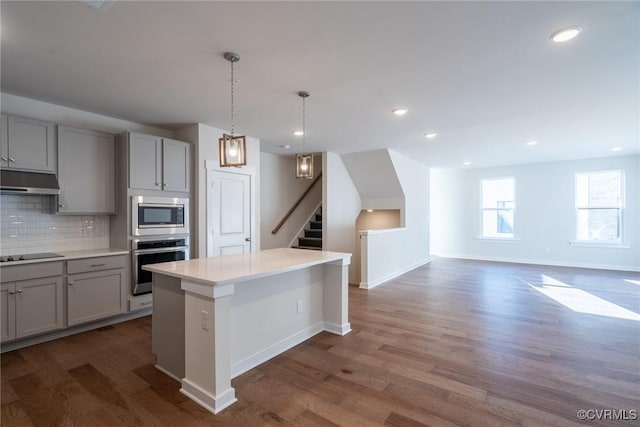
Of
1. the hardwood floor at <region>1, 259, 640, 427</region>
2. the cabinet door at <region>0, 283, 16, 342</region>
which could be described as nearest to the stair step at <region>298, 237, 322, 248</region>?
the hardwood floor at <region>1, 259, 640, 427</region>

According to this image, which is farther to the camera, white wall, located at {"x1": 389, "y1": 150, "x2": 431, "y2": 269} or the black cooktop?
white wall, located at {"x1": 389, "y1": 150, "x2": 431, "y2": 269}

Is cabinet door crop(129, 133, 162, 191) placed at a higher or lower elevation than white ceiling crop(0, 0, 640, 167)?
lower

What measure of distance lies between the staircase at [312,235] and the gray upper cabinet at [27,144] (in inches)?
→ 184

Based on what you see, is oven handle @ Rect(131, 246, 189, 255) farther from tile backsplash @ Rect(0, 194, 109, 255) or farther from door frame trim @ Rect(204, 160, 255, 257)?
tile backsplash @ Rect(0, 194, 109, 255)

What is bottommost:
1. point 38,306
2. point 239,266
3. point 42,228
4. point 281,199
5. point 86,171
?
point 38,306

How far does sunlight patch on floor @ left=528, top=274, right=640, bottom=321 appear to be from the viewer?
166 inches

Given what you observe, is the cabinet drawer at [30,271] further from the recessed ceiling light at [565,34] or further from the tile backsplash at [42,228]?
the recessed ceiling light at [565,34]

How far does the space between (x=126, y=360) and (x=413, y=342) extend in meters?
2.79

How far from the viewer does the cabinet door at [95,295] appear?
11.1 feet

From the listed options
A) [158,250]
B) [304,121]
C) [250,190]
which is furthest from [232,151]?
[250,190]

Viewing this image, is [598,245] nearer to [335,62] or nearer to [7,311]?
[335,62]

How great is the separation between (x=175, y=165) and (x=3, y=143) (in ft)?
5.43

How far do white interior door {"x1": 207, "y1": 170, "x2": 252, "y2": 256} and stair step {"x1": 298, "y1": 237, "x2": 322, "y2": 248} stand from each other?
7.01ft

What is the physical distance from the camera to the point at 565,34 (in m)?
2.22
